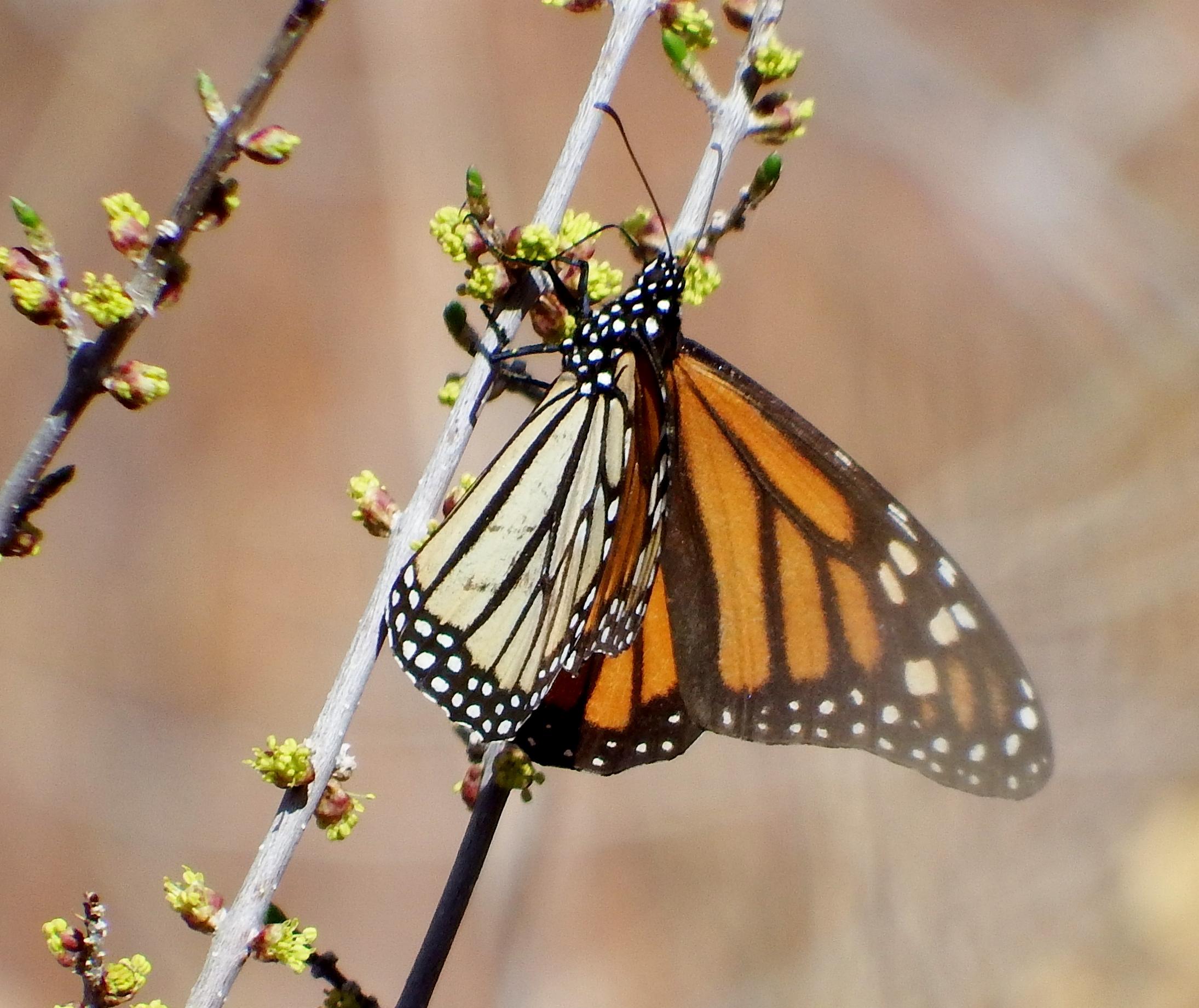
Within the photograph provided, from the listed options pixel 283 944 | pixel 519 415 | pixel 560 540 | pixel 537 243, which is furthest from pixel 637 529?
pixel 519 415

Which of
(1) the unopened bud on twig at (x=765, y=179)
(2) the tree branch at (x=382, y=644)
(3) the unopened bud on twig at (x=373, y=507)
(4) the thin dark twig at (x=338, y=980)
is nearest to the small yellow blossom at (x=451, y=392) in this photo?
(2) the tree branch at (x=382, y=644)

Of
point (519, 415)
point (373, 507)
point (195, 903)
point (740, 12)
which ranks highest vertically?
point (519, 415)

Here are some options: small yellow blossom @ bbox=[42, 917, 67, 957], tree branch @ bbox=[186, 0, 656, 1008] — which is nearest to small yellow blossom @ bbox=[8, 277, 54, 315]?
tree branch @ bbox=[186, 0, 656, 1008]

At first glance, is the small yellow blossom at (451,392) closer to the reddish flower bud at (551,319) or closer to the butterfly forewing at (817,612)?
the reddish flower bud at (551,319)

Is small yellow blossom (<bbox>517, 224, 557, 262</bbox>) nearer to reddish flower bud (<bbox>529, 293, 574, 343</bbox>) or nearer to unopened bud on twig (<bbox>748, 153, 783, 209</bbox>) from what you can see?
reddish flower bud (<bbox>529, 293, 574, 343</bbox>)

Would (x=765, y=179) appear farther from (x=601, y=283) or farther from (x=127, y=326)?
(x=127, y=326)

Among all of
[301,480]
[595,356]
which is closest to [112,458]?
[301,480]

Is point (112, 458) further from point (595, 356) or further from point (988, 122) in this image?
point (988, 122)
